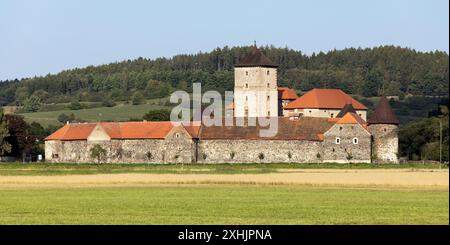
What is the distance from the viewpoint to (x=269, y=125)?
326 feet

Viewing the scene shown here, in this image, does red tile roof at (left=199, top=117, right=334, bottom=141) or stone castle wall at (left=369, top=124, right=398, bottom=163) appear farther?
red tile roof at (left=199, top=117, right=334, bottom=141)

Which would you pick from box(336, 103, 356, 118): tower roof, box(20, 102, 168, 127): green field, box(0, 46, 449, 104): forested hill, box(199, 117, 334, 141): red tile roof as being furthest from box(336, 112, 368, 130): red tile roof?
box(0, 46, 449, 104): forested hill

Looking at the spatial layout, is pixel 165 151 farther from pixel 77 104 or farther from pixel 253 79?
pixel 77 104

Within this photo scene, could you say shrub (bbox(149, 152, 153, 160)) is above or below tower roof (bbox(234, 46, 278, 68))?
A: below

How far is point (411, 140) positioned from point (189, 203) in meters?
65.1

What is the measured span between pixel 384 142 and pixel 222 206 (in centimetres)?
6284

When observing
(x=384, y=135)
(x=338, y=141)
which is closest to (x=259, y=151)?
(x=338, y=141)

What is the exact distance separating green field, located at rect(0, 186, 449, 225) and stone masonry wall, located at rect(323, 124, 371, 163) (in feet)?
158

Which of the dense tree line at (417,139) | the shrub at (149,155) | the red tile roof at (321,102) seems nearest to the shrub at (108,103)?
the red tile roof at (321,102)

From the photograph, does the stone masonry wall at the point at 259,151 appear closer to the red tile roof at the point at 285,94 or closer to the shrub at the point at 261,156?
the shrub at the point at 261,156

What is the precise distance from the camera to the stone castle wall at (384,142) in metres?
95.6

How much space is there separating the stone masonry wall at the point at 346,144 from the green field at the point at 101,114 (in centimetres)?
5610

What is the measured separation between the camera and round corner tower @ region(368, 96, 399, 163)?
95.8 meters

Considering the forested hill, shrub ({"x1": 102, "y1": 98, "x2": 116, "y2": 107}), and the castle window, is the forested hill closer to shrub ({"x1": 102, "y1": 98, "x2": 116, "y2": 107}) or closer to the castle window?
shrub ({"x1": 102, "y1": 98, "x2": 116, "y2": 107})
